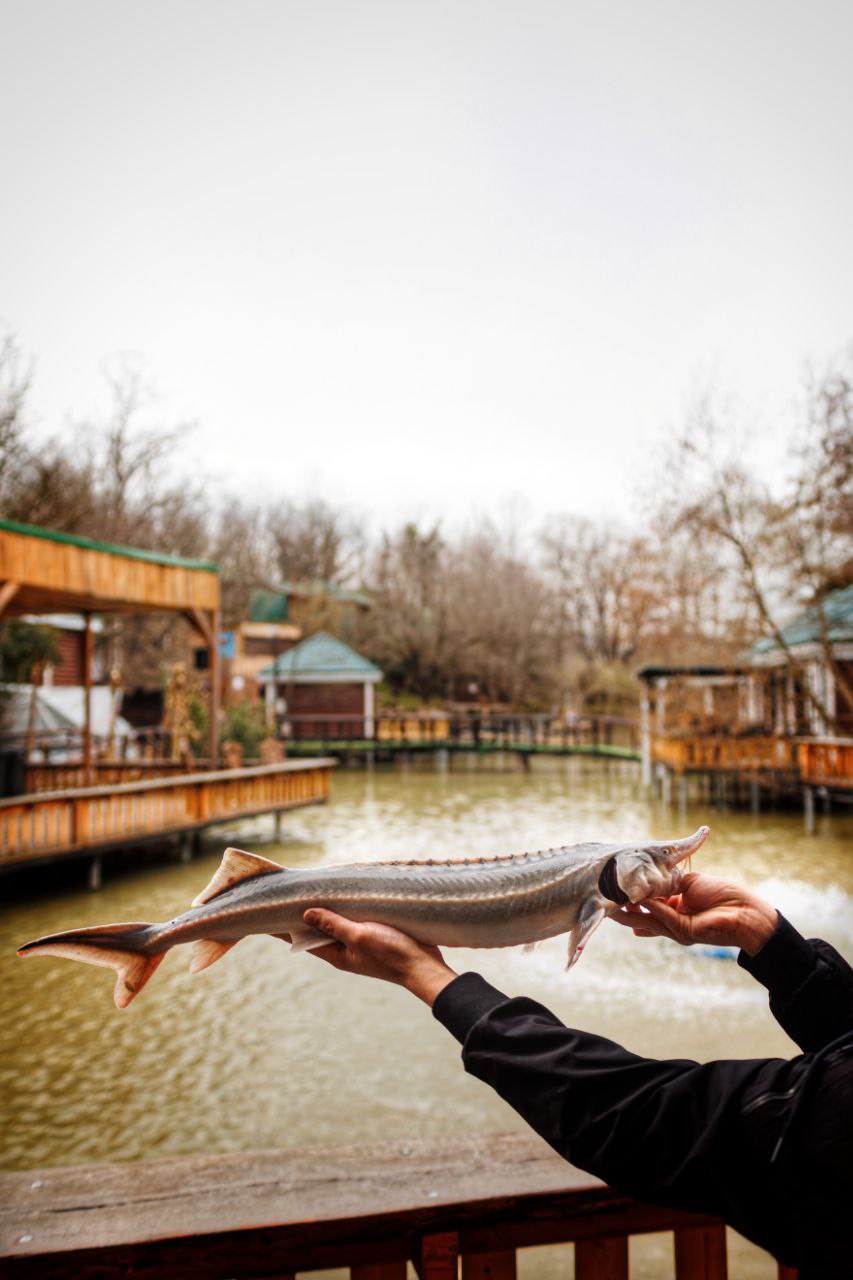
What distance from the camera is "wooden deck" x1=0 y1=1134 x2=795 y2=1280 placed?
0.91 meters

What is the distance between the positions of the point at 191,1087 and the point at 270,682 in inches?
224

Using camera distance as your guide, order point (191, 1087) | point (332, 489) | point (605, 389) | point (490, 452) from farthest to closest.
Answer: point (332, 489), point (191, 1087), point (490, 452), point (605, 389)

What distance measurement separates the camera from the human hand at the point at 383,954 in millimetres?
663

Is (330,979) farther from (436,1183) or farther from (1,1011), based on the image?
(436,1183)

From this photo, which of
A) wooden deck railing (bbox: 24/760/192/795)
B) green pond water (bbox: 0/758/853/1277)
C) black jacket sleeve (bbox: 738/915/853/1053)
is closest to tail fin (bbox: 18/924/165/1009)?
black jacket sleeve (bbox: 738/915/853/1053)

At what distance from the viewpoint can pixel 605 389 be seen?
2352mm

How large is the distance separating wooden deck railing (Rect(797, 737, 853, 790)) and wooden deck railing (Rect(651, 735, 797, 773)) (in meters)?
0.19

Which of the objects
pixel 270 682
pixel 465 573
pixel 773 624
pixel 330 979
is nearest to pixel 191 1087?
pixel 330 979

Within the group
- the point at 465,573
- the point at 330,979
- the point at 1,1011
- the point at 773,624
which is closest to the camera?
the point at 1,1011

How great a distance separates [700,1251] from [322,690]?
6825 millimetres

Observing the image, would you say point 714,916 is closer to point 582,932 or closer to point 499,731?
point 582,932

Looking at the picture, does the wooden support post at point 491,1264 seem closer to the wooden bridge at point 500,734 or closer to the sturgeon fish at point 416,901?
the sturgeon fish at point 416,901

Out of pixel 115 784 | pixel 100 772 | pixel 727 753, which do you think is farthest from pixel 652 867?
pixel 727 753

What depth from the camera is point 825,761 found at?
9805 millimetres
